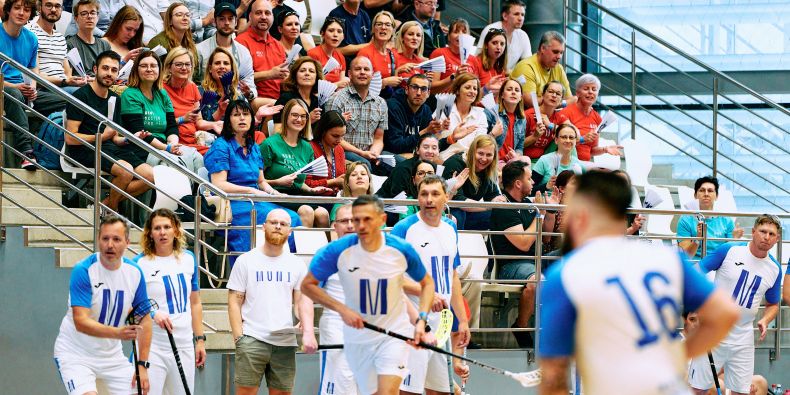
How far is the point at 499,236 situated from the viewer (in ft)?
37.3

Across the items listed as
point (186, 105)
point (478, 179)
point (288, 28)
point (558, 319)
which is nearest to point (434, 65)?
point (288, 28)

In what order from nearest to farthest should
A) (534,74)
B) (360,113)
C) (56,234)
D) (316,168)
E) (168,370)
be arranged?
(168,370)
(56,234)
(316,168)
(360,113)
(534,74)

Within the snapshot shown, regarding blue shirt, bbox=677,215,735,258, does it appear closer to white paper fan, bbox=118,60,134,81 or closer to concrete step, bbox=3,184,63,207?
white paper fan, bbox=118,60,134,81

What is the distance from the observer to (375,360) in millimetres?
8758

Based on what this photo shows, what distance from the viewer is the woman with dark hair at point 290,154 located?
36.3 ft

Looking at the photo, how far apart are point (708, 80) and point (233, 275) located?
8.89m

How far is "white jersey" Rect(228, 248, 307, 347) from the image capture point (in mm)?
9570

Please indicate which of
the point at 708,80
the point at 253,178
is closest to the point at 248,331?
the point at 253,178

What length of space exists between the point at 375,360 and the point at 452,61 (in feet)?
19.7

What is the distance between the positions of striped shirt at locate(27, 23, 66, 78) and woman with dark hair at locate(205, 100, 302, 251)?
5.88 feet

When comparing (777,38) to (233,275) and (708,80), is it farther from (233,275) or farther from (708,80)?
(233,275)

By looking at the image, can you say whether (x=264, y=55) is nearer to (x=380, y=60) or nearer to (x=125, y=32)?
(x=380, y=60)

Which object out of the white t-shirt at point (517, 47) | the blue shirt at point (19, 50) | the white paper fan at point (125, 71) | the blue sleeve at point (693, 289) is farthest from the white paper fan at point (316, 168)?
the blue sleeve at point (693, 289)

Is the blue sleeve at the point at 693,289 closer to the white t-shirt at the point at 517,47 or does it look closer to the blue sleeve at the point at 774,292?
the blue sleeve at the point at 774,292
